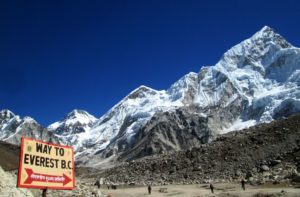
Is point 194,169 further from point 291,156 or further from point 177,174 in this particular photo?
point 291,156

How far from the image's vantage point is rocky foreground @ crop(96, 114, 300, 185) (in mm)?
63700

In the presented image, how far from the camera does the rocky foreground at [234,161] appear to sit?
209 ft

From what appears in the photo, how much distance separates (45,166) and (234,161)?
59625mm

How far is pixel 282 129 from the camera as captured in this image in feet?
254

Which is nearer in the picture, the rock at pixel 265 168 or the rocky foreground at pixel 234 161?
the rock at pixel 265 168

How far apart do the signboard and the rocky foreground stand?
4266cm

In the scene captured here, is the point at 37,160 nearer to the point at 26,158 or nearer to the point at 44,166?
the point at 44,166

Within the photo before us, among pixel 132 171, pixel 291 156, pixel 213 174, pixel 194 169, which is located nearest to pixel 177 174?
pixel 194 169

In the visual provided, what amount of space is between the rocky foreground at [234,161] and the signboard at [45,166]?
42.7 m

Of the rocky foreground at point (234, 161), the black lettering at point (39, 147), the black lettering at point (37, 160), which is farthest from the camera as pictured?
the rocky foreground at point (234, 161)

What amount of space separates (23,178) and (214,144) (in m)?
71.7

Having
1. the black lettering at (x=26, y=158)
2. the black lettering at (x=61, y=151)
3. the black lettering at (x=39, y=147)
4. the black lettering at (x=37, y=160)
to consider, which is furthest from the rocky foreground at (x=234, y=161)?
the black lettering at (x=26, y=158)

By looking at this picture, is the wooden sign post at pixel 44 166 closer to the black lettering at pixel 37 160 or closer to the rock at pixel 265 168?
the black lettering at pixel 37 160

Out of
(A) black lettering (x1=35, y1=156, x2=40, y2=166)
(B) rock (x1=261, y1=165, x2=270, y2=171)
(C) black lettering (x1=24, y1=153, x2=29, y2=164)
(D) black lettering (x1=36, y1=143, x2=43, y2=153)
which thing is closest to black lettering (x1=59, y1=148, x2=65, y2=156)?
(D) black lettering (x1=36, y1=143, x2=43, y2=153)
